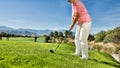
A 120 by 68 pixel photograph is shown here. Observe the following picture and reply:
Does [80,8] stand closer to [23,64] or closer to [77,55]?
[77,55]

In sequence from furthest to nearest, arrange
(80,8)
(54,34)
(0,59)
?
(54,34) < (80,8) < (0,59)

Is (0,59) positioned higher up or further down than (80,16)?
further down

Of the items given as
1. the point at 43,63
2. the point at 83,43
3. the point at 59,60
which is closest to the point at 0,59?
the point at 43,63

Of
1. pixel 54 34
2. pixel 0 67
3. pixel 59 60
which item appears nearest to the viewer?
pixel 0 67

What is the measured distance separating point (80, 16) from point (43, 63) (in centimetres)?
321

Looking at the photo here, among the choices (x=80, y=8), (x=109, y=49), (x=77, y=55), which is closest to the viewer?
(x=80, y=8)

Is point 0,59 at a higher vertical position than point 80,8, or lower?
lower

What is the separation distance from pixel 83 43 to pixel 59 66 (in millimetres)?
2602

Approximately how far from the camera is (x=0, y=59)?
33.0ft

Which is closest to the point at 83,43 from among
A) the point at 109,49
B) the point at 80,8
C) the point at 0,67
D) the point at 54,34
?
the point at 80,8

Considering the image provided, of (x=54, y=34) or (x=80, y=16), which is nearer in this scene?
(x=80, y=16)

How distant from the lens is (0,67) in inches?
368

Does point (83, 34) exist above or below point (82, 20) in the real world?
below

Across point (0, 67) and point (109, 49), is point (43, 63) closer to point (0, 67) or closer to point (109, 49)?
point (0, 67)
